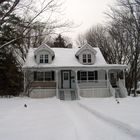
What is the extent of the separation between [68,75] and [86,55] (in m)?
3.14

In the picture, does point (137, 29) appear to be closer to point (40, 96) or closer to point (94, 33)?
point (40, 96)

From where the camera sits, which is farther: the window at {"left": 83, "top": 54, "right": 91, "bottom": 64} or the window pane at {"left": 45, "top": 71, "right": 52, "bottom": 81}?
the window at {"left": 83, "top": 54, "right": 91, "bottom": 64}

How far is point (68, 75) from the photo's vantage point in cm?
2659

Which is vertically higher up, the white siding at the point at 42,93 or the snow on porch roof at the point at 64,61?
the snow on porch roof at the point at 64,61

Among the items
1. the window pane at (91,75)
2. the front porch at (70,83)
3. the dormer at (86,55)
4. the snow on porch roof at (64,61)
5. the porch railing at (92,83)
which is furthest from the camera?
the window pane at (91,75)

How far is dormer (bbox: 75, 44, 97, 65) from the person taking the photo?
26297 millimetres

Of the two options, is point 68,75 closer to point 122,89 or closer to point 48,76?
point 48,76

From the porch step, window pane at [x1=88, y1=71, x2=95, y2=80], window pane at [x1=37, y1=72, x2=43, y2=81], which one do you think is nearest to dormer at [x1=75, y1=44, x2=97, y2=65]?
window pane at [x1=88, y1=71, x2=95, y2=80]

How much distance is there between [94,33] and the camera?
143 ft

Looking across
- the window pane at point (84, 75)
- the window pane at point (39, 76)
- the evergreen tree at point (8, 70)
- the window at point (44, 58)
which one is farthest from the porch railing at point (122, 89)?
the evergreen tree at point (8, 70)

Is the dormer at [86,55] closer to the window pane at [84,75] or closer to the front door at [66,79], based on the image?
the window pane at [84,75]

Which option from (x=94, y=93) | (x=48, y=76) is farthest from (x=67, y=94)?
(x=48, y=76)

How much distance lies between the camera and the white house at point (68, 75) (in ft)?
78.1

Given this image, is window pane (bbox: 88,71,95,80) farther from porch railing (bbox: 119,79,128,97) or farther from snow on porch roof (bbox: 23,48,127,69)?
porch railing (bbox: 119,79,128,97)
